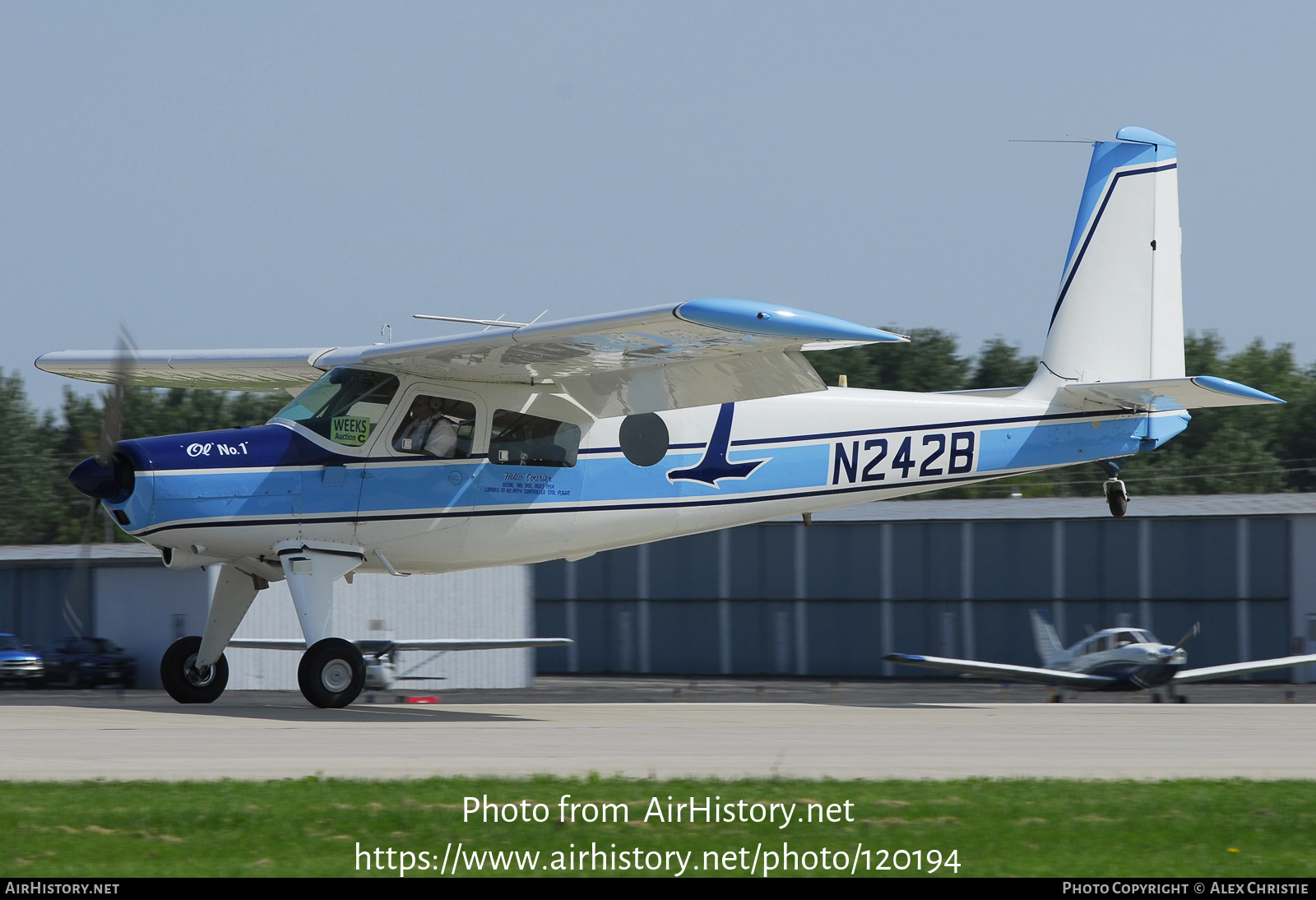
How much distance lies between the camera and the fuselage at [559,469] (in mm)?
12945

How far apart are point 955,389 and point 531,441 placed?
65.8 meters

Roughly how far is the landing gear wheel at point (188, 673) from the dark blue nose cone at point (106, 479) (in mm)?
2190

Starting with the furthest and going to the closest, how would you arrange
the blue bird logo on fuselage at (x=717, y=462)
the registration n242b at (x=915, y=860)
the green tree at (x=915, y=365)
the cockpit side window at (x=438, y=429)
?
the green tree at (x=915, y=365) < the blue bird logo on fuselage at (x=717, y=462) < the cockpit side window at (x=438, y=429) < the registration n242b at (x=915, y=860)

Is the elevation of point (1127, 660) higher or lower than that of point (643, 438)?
lower

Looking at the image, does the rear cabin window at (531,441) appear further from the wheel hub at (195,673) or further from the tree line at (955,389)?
the tree line at (955,389)

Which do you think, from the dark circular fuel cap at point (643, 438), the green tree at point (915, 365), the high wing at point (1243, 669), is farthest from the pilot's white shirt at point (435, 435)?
the green tree at point (915, 365)

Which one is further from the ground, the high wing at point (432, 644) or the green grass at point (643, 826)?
the green grass at point (643, 826)

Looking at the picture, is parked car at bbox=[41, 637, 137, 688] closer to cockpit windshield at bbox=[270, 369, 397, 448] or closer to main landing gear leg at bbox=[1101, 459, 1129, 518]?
cockpit windshield at bbox=[270, 369, 397, 448]

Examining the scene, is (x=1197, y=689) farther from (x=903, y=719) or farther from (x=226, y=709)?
(x=226, y=709)

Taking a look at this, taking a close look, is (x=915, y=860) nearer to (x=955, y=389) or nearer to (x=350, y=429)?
(x=350, y=429)

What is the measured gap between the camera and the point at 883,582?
32.3 meters

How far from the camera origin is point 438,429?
44.4ft

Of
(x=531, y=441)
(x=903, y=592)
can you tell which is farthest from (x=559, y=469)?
(x=903, y=592)
